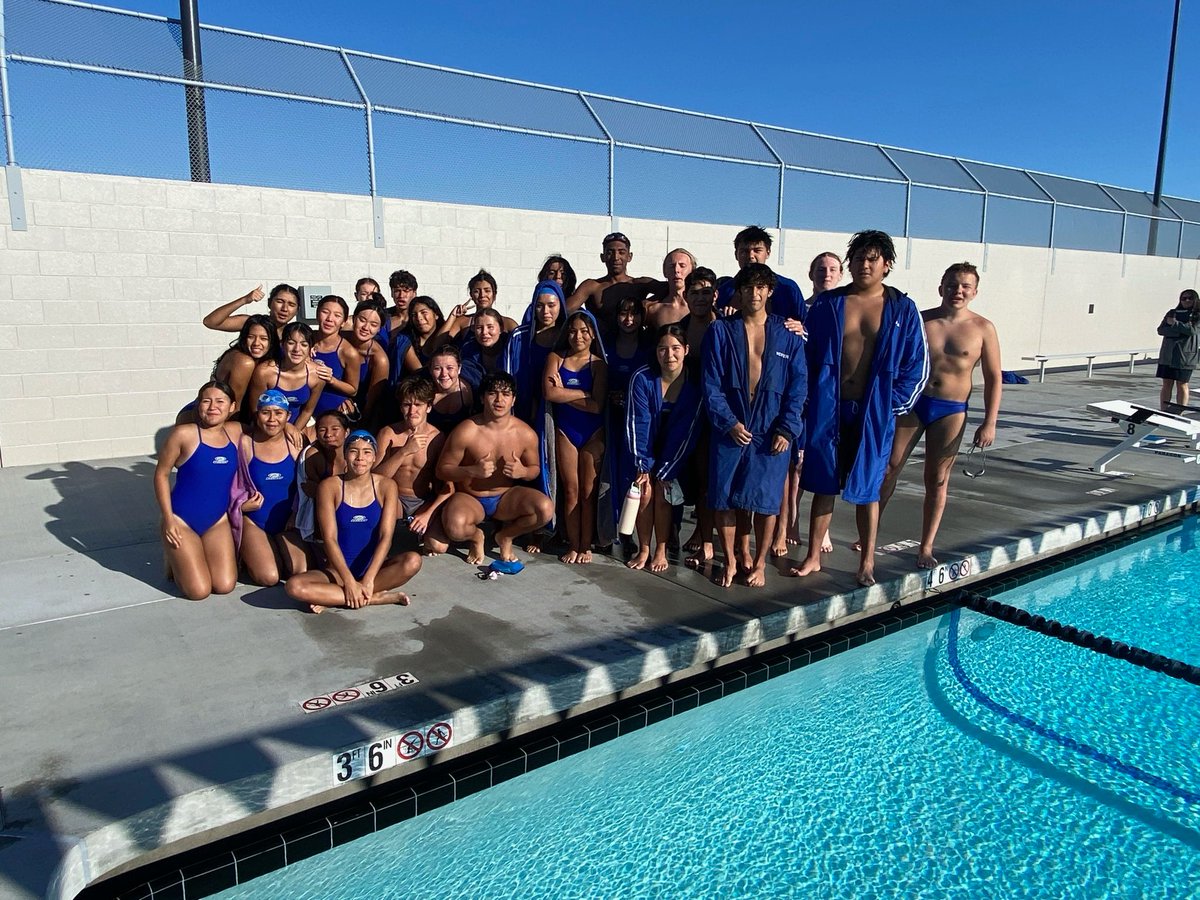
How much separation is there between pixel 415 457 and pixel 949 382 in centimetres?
314

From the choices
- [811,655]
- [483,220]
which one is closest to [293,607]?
[811,655]

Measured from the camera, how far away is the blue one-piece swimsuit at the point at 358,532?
4020 mm

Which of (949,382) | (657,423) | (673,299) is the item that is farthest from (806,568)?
(673,299)

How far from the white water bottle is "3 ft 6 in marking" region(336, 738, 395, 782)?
1.95 meters

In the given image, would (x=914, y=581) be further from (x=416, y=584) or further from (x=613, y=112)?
(x=613, y=112)

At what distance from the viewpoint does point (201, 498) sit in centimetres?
412

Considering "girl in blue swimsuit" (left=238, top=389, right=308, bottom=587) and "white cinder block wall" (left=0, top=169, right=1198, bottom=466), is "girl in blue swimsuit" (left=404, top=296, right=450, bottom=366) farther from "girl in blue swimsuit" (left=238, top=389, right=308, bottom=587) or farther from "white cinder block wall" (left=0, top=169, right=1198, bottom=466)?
"white cinder block wall" (left=0, top=169, right=1198, bottom=466)

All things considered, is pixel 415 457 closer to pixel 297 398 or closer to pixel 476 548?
pixel 476 548

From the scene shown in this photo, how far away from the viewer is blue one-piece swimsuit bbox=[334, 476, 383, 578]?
13.2 feet

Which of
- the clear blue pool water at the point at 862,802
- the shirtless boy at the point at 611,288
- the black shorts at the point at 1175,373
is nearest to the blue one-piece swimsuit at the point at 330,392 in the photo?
the shirtless boy at the point at 611,288

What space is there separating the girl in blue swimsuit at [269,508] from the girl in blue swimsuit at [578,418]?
1503 millimetres

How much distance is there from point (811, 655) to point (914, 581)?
3.16ft

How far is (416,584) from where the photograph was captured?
4.46 metres

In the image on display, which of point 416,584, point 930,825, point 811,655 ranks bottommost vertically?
point 930,825
